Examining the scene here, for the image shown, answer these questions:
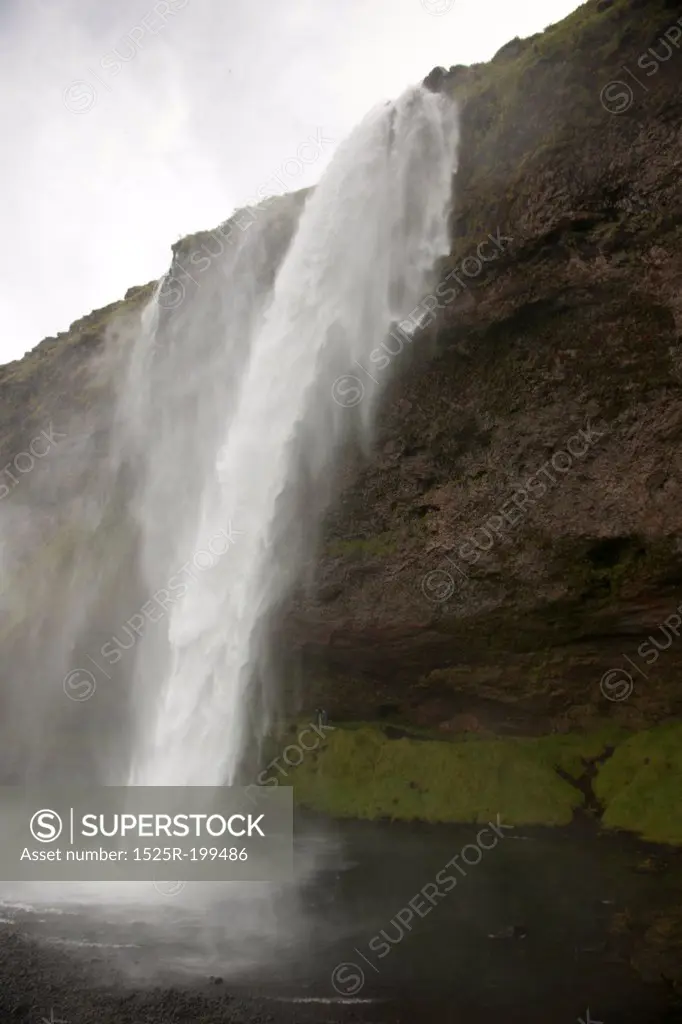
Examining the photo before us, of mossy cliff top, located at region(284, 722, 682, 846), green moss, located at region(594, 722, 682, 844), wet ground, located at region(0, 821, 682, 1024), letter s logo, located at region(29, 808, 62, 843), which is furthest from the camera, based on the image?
letter s logo, located at region(29, 808, 62, 843)

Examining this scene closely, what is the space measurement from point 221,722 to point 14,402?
38.2 m

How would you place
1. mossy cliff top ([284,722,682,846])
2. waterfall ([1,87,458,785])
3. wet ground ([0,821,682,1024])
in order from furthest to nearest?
waterfall ([1,87,458,785]) < mossy cliff top ([284,722,682,846]) < wet ground ([0,821,682,1024])

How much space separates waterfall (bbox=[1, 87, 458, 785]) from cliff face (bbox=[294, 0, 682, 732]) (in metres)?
1.40

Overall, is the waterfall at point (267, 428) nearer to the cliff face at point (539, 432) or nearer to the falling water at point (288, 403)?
the falling water at point (288, 403)

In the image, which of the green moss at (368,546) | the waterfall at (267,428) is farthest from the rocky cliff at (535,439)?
the waterfall at (267,428)

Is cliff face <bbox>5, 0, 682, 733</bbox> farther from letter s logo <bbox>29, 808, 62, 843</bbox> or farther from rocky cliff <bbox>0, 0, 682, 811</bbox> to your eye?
letter s logo <bbox>29, 808, 62, 843</bbox>

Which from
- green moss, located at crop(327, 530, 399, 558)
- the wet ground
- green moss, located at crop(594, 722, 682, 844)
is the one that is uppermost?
green moss, located at crop(327, 530, 399, 558)

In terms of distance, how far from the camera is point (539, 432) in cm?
2869

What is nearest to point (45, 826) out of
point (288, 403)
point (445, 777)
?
point (445, 777)

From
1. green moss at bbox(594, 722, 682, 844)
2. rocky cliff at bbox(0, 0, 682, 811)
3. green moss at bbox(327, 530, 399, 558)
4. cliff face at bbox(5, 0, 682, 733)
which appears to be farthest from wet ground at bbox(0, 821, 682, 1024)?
green moss at bbox(327, 530, 399, 558)

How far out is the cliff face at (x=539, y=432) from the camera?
2609 centimetres

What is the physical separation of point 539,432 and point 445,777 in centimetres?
→ 1400

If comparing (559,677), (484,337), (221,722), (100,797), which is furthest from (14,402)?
(559,677)

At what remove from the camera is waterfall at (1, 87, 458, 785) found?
3152 cm
